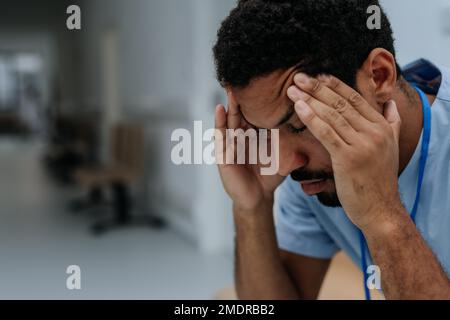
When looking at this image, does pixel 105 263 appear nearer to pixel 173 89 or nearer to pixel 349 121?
pixel 173 89

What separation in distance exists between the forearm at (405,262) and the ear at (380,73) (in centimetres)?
19

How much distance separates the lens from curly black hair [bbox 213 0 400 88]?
73 centimetres

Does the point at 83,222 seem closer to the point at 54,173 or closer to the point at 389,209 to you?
the point at 54,173

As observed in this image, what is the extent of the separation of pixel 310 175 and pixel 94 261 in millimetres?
2382

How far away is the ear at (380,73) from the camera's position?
76cm

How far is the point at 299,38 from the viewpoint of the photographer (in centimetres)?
73

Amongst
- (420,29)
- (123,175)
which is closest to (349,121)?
(420,29)

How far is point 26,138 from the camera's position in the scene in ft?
41.6

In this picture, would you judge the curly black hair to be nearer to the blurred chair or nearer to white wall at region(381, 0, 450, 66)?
white wall at region(381, 0, 450, 66)

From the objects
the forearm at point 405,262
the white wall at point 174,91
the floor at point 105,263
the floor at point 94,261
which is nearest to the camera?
the forearm at point 405,262

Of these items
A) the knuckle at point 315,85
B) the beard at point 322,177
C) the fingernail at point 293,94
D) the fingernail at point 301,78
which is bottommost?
the beard at point 322,177

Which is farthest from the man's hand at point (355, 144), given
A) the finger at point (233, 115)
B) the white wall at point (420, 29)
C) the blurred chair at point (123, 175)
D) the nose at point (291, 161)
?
the blurred chair at point (123, 175)

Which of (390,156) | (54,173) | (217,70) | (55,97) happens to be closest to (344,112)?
(390,156)

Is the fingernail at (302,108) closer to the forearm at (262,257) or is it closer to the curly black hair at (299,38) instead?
the curly black hair at (299,38)
